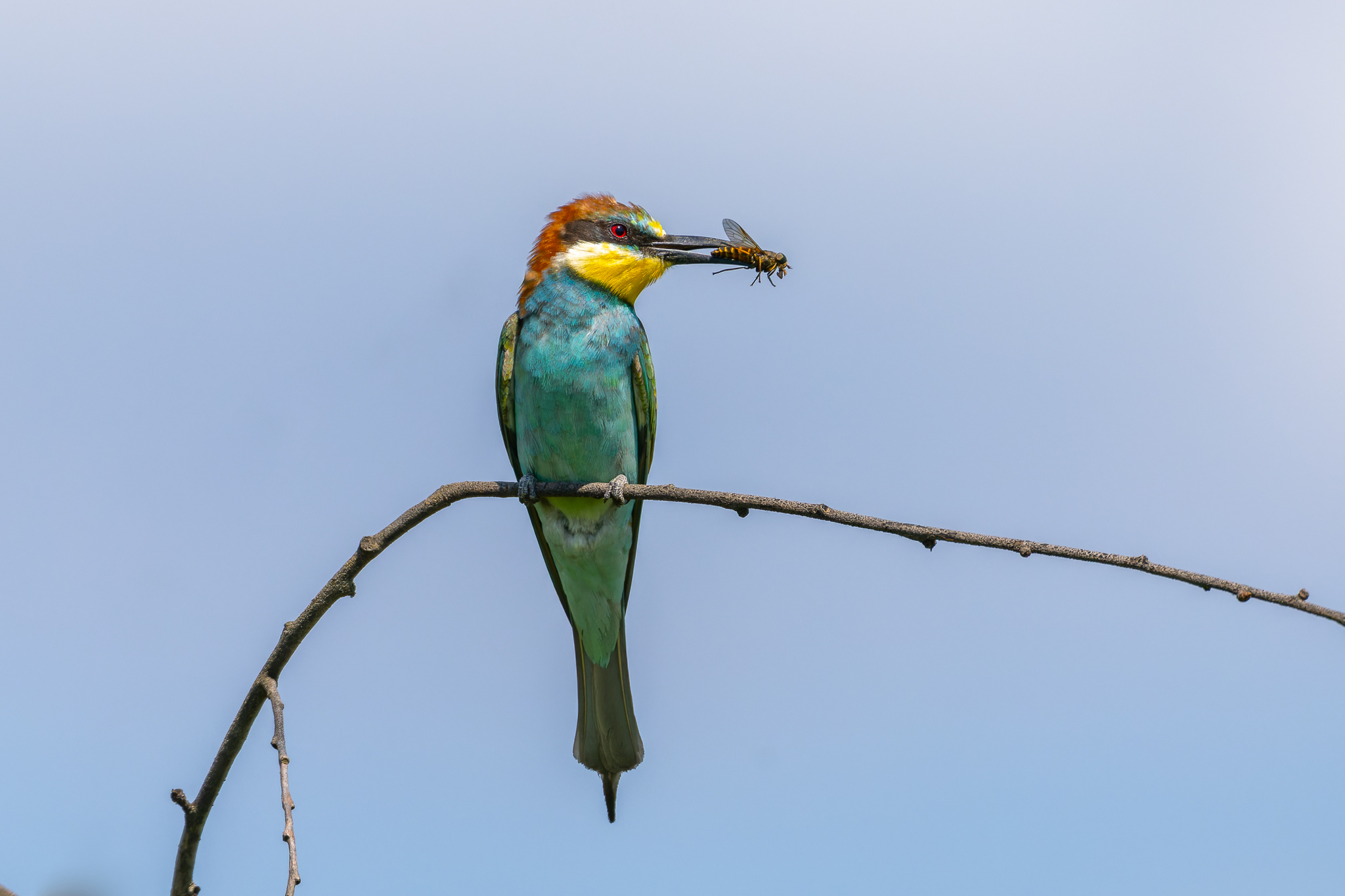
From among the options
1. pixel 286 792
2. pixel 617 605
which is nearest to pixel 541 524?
pixel 617 605

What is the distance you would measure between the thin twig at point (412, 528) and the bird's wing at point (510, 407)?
246 cm

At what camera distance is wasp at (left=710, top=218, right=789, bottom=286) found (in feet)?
21.4

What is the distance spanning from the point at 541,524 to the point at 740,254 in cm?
188

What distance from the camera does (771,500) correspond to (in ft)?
10.8

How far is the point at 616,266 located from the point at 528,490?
144cm

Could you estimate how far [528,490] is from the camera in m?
5.53

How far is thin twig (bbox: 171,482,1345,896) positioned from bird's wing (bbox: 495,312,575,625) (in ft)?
8.08

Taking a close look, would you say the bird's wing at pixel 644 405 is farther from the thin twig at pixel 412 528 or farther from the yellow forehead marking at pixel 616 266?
the thin twig at pixel 412 528

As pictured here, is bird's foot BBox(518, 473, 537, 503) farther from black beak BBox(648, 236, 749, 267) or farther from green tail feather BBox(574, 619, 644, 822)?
black beak BBox(648, 236, 749, 267)


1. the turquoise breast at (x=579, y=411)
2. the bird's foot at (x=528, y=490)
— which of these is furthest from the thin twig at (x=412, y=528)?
the turquoise breast at (x=579, y=411)

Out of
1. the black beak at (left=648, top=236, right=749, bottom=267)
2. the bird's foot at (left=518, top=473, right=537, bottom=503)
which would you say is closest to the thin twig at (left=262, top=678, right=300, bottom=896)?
the bird's foot at (left=518, top=473, right=537, bottom=503)

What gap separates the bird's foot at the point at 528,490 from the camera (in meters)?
5.48

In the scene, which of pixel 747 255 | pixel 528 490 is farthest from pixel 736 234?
pixel 528 490

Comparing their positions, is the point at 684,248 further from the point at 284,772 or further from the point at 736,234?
the point at 284,772
